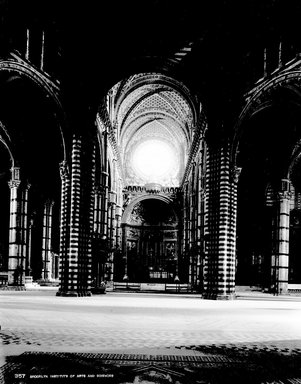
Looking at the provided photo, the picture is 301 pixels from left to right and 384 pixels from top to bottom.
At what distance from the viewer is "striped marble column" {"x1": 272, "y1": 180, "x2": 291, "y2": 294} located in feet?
97.5

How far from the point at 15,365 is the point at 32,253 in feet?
118

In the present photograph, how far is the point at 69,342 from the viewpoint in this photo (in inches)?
314

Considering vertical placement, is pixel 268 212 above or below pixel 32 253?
above

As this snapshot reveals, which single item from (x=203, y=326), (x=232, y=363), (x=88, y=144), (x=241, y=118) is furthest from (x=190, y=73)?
(x=232, y=363)

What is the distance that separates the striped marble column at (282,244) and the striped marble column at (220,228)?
7620 mm

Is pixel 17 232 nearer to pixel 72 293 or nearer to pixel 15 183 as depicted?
pixel 15 183

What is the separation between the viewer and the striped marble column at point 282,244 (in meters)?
29.7

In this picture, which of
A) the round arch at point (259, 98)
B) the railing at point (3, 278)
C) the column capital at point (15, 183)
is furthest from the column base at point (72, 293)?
the railing at point (3, 278)

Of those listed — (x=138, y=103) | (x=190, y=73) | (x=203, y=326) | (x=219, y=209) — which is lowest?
(x=203, y=326)

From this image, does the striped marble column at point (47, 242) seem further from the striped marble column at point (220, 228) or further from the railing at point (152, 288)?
the striped marble column at point (220, 228)

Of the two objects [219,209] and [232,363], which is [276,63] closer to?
[219,209]

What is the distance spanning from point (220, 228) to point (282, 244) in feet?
27.7

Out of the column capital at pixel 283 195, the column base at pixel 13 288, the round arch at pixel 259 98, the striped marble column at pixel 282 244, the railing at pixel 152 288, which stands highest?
the round arch at pixel 259 98

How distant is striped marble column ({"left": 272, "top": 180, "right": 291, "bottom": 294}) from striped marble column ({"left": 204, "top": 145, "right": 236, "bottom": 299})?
7.62 m
